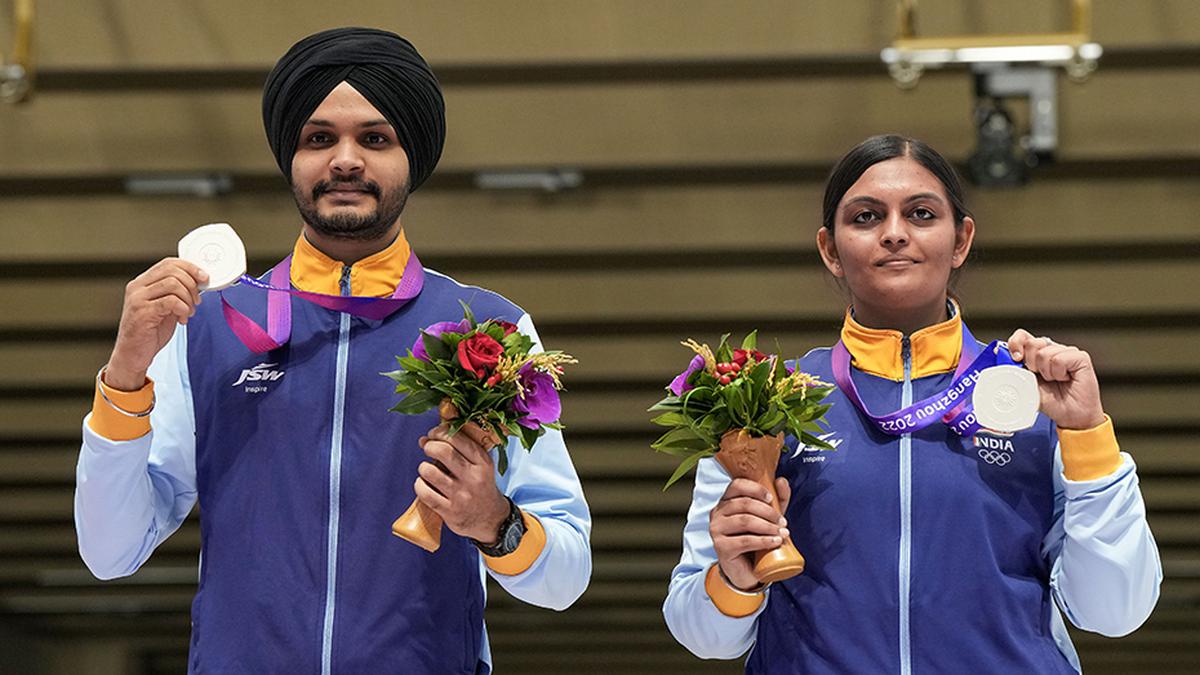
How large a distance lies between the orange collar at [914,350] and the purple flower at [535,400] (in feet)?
2.30

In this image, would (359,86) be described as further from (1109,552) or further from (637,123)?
(637,123)

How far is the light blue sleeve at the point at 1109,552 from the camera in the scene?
Result: 2.98 meters

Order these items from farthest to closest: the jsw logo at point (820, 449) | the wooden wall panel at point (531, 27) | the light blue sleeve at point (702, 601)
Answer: the wooden wall panel at point (531, 27) → the jsw logo at point (820, 449) → the light blue sleeve at point (702, 601)

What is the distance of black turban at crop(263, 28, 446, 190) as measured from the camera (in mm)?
3254

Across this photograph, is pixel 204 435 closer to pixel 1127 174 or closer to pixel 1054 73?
pixel 1054 73

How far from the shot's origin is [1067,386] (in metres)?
3.02

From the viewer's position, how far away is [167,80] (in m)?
8.55

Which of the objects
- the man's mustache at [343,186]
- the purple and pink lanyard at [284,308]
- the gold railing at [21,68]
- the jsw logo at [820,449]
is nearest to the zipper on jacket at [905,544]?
the jsw logo at [820,449]

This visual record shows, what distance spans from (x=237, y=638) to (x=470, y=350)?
69 cm

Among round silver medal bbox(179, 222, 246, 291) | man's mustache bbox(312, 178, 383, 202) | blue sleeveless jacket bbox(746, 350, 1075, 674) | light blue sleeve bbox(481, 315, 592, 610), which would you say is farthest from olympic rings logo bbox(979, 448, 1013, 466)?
round silver medal bbox(179, 222, 246, 291)

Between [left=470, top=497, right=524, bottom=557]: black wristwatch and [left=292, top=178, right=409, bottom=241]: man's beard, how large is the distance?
2.07ft

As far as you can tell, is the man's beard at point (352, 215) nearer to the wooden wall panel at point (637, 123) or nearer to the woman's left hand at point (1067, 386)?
the woman's left hand at point (1067, 386)

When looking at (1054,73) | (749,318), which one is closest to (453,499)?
(1054,73)

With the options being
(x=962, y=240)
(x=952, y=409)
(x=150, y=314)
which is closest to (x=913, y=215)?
(x=962, y=240)
